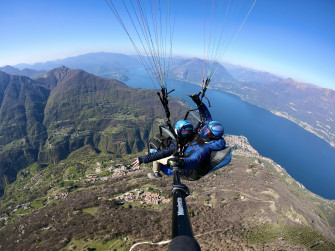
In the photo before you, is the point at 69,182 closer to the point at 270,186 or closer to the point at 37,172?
the point at 37,172

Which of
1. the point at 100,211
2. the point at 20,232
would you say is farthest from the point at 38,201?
the point at 100,211

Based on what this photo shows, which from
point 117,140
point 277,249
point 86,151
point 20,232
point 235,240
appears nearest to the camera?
point 277,249

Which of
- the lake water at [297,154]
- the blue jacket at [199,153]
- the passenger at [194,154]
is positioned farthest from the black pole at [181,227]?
the lake water at [297,154]

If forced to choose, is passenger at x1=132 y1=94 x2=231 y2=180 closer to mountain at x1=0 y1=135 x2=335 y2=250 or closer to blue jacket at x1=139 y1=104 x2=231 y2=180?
blue jacket at x1=139 y1=104 x2=231 y2=180

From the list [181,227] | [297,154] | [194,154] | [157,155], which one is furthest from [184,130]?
[297,154]

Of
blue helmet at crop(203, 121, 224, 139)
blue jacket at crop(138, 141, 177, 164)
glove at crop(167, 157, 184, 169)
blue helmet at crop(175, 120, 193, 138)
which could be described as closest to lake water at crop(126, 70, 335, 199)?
blue helmet at crop(203, 121, 224, 139)

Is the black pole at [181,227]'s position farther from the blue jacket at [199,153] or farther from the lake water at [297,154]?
the lake water at [297,154]
